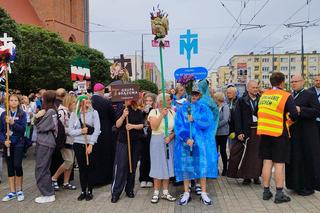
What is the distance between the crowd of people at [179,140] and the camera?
6684 mm

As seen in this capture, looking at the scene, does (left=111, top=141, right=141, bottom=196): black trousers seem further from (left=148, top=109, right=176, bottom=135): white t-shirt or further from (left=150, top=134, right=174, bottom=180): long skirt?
(left=148, top=109, right=176, bottom=135): white t-shirt

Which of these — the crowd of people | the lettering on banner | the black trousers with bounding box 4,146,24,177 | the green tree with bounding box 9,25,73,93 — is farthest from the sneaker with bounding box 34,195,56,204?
the green tree with bounding box 9,25,73,93

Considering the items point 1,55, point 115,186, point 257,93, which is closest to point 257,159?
point 257,93

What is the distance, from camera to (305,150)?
7.05 meters

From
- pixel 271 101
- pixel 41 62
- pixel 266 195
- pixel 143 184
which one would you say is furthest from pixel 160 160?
pixel 41 62

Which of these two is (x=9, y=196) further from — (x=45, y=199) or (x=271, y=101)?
(x=271, y=101)

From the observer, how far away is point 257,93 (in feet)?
26.7

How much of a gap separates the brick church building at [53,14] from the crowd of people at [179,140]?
43.2 metres

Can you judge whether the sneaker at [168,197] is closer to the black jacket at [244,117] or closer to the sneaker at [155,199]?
the sneaker at [155,199]

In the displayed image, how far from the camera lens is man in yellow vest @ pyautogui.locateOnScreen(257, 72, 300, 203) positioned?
21.6 feet

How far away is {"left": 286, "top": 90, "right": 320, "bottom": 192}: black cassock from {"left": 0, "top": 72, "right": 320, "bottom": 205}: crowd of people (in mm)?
16

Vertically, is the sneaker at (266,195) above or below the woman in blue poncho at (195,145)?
below

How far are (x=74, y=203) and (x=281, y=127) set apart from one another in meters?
3.61

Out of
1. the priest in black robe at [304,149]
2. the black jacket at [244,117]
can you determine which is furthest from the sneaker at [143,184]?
the priest in black robe at [304,149]
